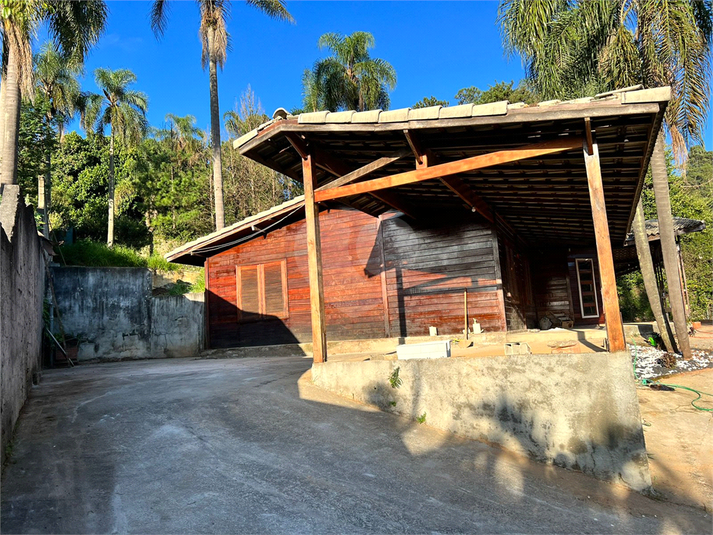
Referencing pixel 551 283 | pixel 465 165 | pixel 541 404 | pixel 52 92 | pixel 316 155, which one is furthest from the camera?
pixel 52 92

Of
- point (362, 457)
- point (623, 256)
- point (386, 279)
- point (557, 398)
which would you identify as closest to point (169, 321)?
point (386, 279)

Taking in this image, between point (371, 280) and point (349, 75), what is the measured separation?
614 inches

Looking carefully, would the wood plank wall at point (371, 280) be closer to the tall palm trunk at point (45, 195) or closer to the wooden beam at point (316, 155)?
the wooden beam at point (316, 155)

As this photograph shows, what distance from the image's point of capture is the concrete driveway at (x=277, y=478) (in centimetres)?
341

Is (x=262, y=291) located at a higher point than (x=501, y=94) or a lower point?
lower

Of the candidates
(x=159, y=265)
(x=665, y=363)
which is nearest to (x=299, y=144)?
(x=665, y=363)

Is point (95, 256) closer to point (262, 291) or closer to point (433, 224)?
point (262, 291)

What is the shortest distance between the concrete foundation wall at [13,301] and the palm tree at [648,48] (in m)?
10.3

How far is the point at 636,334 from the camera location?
13.0 meters

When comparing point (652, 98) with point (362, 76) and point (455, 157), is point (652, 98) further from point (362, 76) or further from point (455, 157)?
point (362, 76)

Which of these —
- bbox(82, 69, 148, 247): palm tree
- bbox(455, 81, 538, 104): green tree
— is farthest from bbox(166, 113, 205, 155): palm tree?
bbox(455, 81, 538, 104): green tree

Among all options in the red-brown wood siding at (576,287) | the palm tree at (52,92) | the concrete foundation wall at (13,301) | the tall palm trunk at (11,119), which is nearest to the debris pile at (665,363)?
the red-brown wood siding at (576,287)

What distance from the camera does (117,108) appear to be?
81.7 feet

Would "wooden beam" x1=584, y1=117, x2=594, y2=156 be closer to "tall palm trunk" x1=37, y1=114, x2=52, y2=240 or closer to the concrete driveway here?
the concrete driveway
